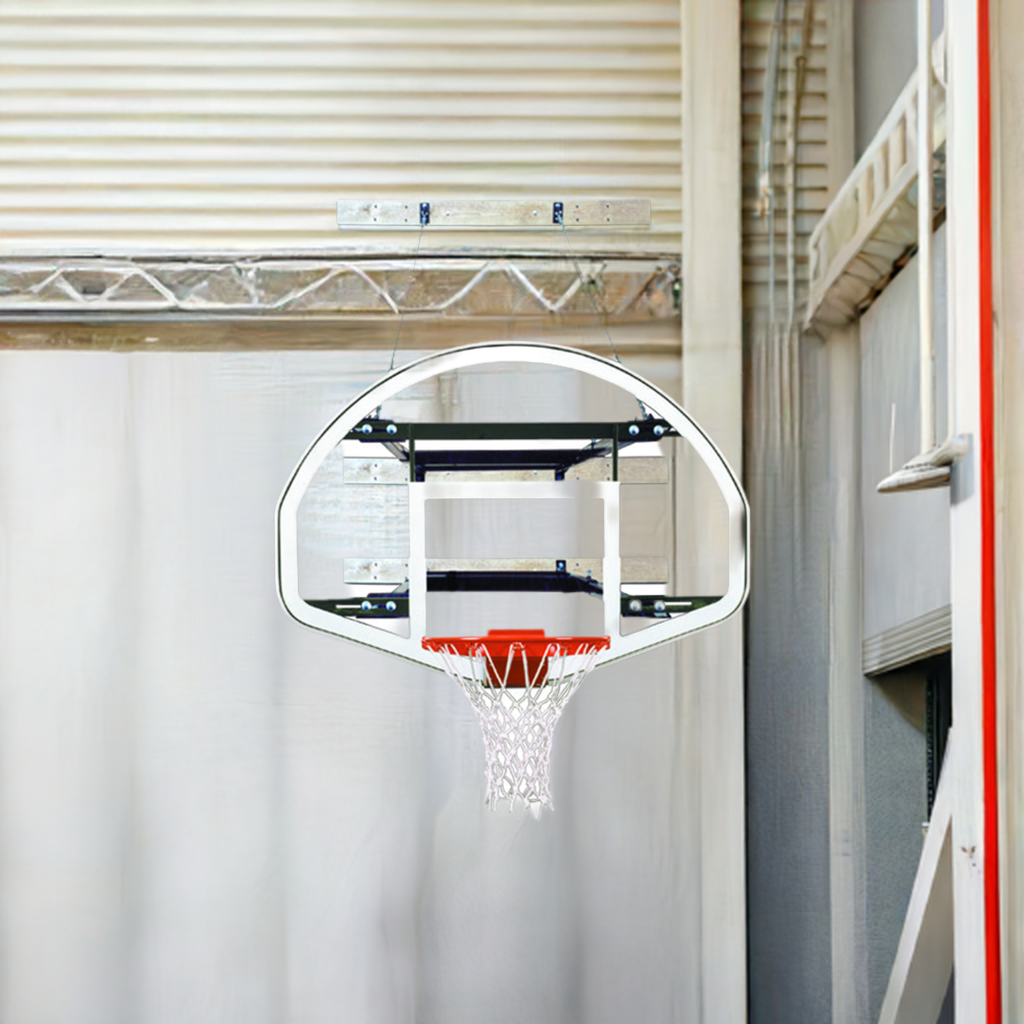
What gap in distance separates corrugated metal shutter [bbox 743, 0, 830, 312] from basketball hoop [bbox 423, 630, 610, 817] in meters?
1.49

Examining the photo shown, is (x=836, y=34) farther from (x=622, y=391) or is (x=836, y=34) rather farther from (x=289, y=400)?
(x=289, y=400)

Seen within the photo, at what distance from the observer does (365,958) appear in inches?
146

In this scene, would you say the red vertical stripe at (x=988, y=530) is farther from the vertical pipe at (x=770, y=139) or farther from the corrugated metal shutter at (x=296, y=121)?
the corrugated metal shutter at (x=296, y=121)

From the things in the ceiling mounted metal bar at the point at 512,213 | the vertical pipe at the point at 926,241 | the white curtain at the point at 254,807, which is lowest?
the white curtain at the point at 254,807

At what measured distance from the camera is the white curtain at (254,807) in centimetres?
370

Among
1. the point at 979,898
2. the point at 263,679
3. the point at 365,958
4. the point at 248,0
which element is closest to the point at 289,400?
the point at 263,679

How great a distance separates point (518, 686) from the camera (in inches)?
113

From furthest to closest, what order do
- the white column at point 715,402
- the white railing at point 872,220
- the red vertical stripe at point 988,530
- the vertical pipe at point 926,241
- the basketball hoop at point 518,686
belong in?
1. the white column at point 715,402
2. the white railing at point 872,220
3. the basketball hoop at point 518,686
4. the vertical pipe at point 926,241
5. the red vertical stripe at point 988,530

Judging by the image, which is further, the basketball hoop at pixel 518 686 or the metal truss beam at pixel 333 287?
the metal truss beam at pixel 333 287

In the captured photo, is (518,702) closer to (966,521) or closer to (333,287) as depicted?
(966,521)

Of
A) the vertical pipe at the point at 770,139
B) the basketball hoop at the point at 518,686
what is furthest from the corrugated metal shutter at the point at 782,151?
the basketball hoop at the point at 518,686

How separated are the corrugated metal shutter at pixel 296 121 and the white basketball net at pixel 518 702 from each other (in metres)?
1.54

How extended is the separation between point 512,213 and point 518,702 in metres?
1.70

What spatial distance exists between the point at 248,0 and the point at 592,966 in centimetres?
329
